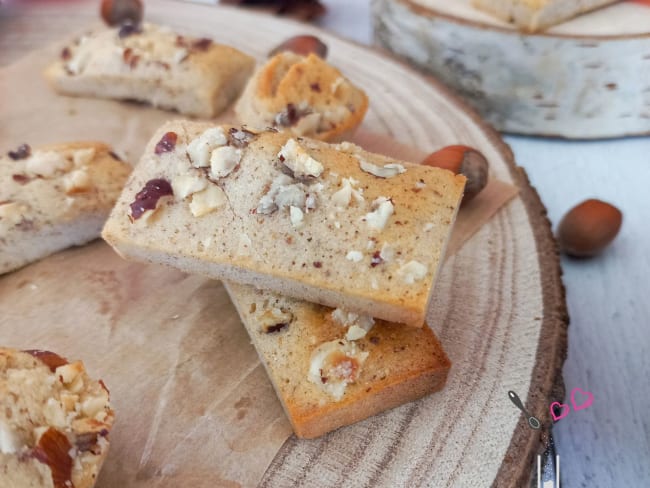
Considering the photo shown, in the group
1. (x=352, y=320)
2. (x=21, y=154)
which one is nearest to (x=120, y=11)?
(x=21, y=154)

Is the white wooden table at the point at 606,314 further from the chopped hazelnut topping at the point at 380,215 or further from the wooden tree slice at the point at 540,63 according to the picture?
the chopped hazelnut topping at the point at 380,215

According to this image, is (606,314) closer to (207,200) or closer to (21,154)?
(207,200)

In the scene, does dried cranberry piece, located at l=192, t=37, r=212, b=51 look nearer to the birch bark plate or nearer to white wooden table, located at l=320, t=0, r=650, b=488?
the birch bark plate

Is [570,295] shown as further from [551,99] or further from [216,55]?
[216,55]

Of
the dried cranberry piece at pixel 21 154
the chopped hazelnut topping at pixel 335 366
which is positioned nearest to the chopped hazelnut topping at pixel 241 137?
the chopped hazelnut topping at pixel 335 366

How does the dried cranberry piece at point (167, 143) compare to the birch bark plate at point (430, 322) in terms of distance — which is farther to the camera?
the dried cranberry piece at point (167, 143)

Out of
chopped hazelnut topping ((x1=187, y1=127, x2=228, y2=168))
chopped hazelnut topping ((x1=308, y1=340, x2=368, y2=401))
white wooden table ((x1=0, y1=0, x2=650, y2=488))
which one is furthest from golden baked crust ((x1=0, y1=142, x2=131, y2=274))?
white wooden table ((x1=0, y1=0, x2=650, y2=488))

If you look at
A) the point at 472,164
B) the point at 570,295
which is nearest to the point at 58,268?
the point at 472,164
